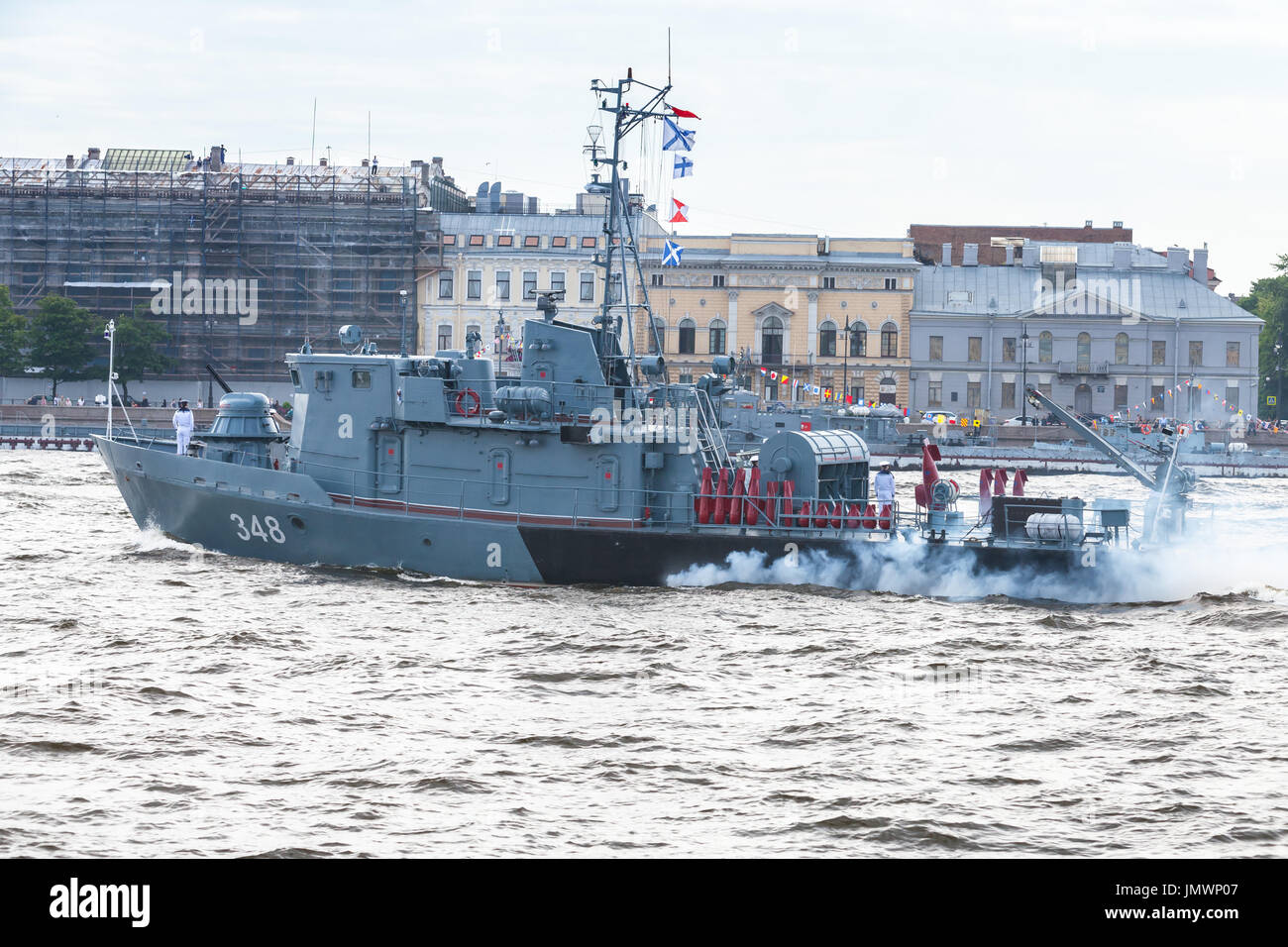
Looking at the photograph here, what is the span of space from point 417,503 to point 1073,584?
1112 cm

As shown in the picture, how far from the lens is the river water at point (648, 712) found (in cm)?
1216

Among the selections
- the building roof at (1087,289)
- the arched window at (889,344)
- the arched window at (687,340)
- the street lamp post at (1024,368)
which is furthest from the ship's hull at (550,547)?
the building roof at (1087,289)

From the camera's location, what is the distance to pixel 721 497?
23.2m

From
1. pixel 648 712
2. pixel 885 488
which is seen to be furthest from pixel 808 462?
pixel 648 712

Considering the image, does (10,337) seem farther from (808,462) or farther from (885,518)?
(885,518)

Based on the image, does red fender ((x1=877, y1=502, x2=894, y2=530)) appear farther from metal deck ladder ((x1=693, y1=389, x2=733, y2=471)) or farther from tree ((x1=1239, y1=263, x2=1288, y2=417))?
tree ((x1=1239, y1=263, x2=1288, y2=417))

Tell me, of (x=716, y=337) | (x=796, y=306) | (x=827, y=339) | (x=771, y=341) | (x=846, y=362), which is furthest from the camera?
(x=771, y=341)

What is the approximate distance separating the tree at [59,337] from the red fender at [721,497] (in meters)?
56.5

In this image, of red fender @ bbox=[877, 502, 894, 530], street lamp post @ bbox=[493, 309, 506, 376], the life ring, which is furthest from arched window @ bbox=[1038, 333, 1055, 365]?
the life ring

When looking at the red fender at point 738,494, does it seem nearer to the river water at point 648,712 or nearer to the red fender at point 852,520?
the river water at point 648,712

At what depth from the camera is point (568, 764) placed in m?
14.0

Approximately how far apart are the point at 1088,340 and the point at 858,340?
13221mm

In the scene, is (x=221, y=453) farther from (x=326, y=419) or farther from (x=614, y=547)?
(x=614, y=547)
